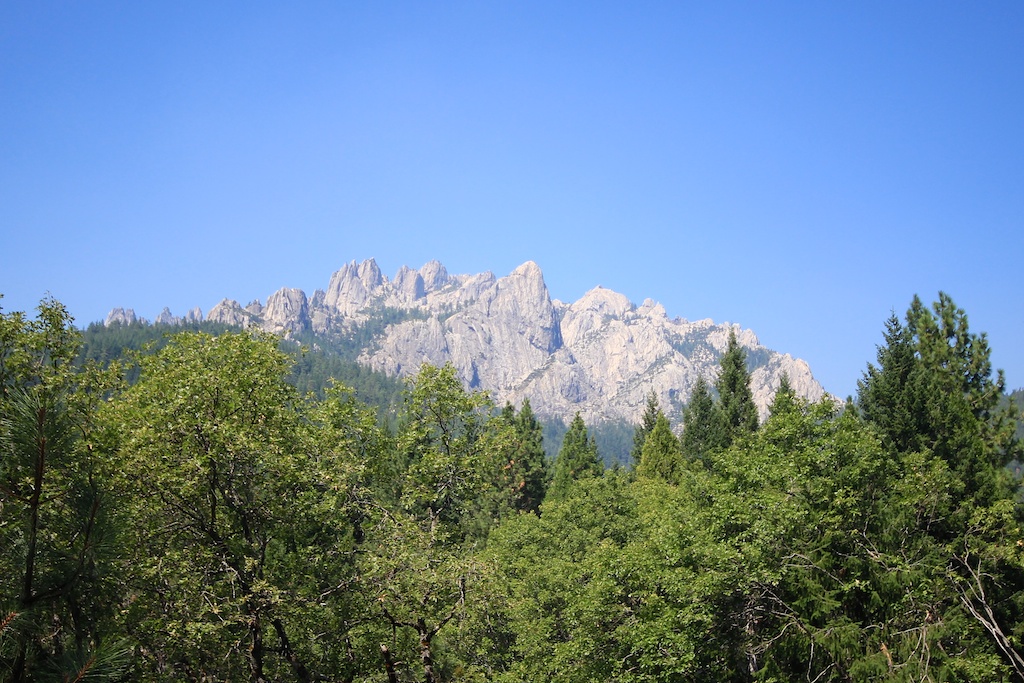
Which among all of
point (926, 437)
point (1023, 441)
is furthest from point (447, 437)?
point (1023, 441)

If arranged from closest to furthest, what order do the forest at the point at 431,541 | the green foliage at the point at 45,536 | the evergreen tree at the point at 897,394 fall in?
the green foliage at the point at 45,536
the forest at the point at 431,541
the evergreen tree at the point at 897,394

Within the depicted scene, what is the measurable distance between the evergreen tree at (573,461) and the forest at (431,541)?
71.8 feet

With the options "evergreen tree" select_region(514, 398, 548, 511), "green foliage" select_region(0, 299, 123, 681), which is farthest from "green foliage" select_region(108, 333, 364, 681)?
"evergreen tree" select_region(514, 398, 548, 511)

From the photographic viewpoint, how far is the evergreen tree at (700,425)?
52125 mm

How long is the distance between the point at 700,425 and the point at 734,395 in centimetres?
1191

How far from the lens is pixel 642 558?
66.8ft

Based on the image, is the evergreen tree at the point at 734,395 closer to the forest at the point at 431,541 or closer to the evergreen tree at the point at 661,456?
the evergreen tree at the point at 661,456

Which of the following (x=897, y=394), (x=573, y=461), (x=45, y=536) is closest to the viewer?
(x=45, y=536)

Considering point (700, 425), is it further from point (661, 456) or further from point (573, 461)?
point (573, 461)

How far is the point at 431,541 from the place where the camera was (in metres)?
15.0

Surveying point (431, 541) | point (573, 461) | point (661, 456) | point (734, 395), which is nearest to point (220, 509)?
point (431, 541)

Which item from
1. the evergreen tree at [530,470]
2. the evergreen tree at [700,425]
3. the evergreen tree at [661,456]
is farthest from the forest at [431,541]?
the evergreen tree at [530,470]

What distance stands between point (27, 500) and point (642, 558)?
17420 mm

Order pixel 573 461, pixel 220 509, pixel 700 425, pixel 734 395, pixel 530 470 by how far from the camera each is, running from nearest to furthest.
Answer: pixel 220 509, pixel 734 395, pixel 573 461, pixel 530 470, pixel 700 425
